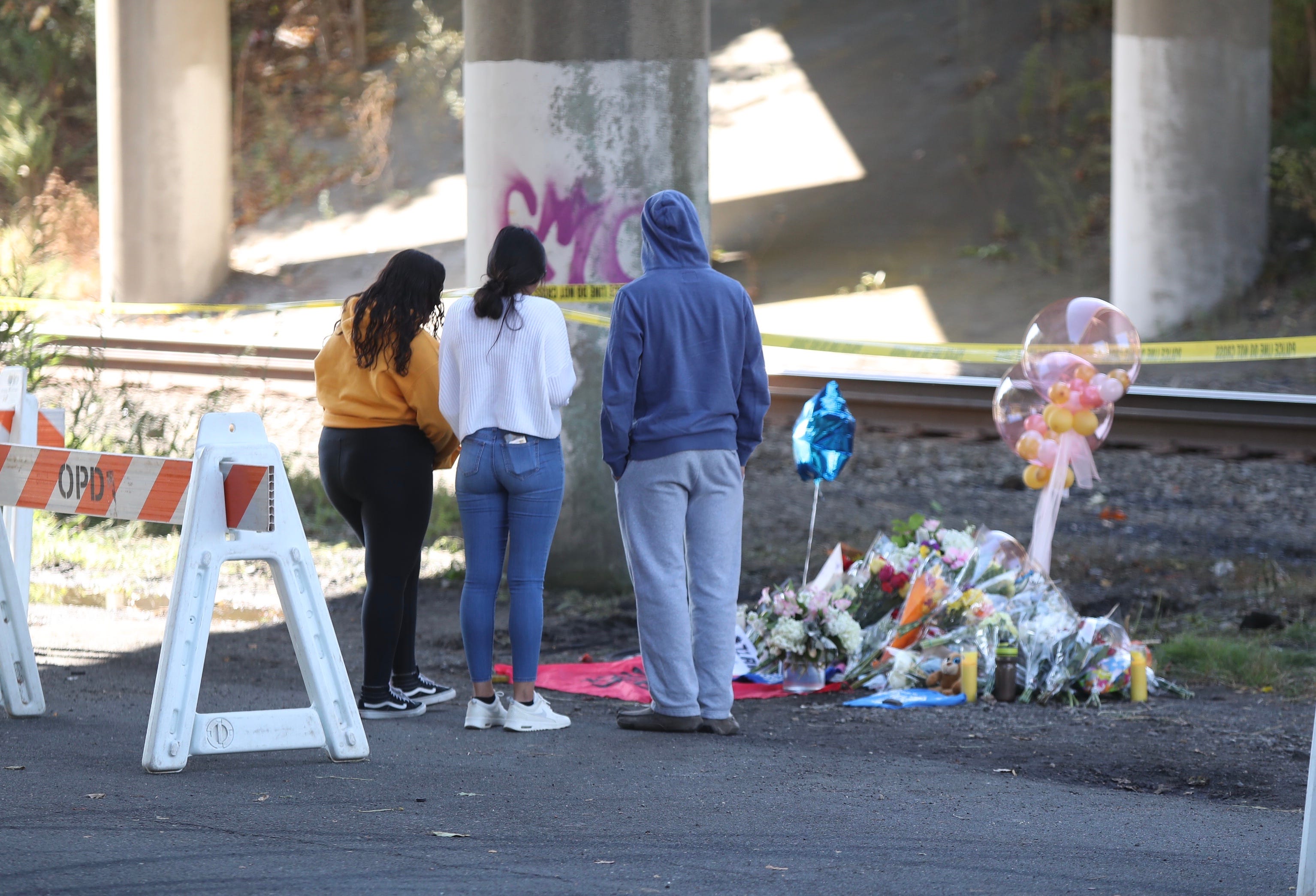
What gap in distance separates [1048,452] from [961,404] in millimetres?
5006

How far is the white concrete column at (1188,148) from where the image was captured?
16109 millimetres

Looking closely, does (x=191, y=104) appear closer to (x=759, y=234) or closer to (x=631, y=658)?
(x=759, y=234)

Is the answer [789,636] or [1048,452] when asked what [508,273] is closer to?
[789,636]

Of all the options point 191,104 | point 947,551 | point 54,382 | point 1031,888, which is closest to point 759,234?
point 191,104

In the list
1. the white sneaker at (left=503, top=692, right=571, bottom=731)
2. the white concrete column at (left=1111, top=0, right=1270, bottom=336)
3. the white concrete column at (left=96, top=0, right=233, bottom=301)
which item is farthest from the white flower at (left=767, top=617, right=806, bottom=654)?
the white concrete column at (left=96, top=0, right=233, bottom=301)

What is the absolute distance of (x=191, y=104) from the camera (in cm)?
1903

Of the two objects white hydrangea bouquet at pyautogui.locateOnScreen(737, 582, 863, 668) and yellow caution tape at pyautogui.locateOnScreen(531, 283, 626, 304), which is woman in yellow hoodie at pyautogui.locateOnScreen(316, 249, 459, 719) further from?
yellow caution tape at pyautogui.locateOnScreen(531, 283, 626, 304)

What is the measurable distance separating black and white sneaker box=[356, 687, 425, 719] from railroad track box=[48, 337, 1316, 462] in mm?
4670

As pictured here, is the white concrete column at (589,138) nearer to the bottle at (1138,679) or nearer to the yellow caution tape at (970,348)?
the yellow caution tape at (970,348)

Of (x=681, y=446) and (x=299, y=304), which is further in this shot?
(x=299, y=304)

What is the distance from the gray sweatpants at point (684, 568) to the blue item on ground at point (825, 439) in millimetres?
919

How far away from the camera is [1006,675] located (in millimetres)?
6270

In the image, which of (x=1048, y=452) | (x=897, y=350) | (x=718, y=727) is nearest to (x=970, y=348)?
(x=897, y=350)

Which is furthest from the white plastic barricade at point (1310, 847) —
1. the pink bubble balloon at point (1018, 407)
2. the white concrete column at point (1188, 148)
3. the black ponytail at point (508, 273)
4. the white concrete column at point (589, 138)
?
the white concrete column at point (1188, 148)
